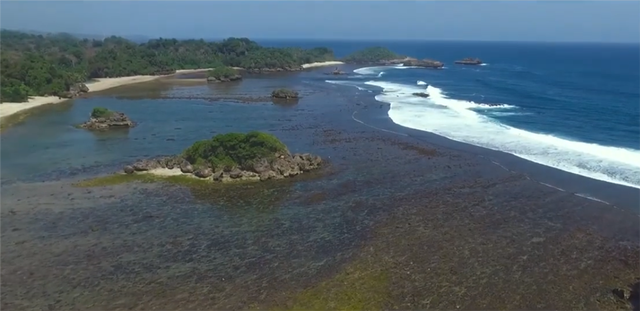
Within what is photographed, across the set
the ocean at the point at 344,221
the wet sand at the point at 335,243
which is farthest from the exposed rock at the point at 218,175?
the wet sand at the point at 335,243

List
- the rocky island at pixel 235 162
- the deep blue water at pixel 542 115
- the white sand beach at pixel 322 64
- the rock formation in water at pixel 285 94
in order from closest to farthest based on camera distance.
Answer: the rocky island at pixel 235 162 < the deep blue water at pixel 542 115 < the rock formation in water at pixel 285 94 < the white sand beach at pixel 322 64

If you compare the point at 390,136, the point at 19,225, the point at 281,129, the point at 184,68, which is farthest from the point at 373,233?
the point at 184,68

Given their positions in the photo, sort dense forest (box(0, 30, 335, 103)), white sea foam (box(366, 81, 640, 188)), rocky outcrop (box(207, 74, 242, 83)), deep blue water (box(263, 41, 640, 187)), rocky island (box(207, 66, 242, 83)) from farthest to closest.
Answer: rocky island (box(207, 66, 242, 83)) < rocky outcrop (box(207, 74, 242, 83)) < dense forest (box(0, 30, 335, 103)) < deep blue water (box(263, 41, 640, 187)) < white sea foam (box(366, 81, 640, 188))

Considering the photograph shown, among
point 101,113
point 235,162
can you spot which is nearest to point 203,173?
point 235,162

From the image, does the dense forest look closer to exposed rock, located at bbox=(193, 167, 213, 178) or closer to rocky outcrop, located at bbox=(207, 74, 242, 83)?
rocky outcrop, located at bbox=(207, 74, 242, 83)

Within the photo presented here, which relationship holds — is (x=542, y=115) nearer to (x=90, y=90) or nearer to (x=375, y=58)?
(x=90, y=90)

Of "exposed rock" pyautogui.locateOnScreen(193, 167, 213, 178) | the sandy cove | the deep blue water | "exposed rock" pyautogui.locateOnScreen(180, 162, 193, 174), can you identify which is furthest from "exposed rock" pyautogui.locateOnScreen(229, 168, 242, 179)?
the sandy cove

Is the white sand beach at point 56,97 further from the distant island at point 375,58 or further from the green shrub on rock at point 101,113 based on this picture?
the distant island at point 375,58
